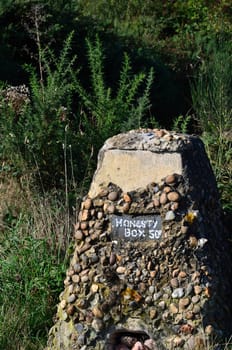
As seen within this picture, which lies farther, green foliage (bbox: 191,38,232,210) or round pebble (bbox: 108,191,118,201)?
green foliage (bbox: 191,38,232,210)

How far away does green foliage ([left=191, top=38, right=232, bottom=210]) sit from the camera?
6625mm

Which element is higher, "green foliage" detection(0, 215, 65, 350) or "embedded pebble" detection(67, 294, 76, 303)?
"embedded pebble" detection(67, 294, 76, 303)

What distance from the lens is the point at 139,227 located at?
441cm

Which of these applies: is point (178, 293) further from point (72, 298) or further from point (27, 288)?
point (27, 288)

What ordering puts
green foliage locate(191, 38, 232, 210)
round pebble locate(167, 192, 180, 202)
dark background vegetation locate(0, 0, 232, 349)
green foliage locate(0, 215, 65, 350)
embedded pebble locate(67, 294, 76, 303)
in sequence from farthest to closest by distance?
green foliage locate(191, 38, 232, 210) < dark background vegetation locate(0, 0, 232, 349) < green foliage locate(0, 215, 65, 350) < embedded pebble locate(67, 294, 76, 303) < round pebble locate(167, 192, 180, 202)

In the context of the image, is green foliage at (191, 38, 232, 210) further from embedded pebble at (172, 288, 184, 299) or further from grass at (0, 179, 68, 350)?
embedded pebble at (172, 288, 184, 299)

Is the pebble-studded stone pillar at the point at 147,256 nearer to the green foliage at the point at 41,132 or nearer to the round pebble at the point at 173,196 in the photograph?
the round pebble at the point at 173,196

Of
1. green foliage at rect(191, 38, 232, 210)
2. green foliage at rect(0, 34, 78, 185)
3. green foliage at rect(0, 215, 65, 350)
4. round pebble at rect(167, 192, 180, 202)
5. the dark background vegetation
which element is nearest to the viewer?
round pebble at rect(167, 192, 180, 202)

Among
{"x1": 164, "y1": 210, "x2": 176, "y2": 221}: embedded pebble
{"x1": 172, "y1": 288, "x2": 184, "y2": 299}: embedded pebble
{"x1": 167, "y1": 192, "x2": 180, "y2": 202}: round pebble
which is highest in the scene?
{"x1": 167, "y1": 192, "x2": 180, "y2": 202}: round pebble

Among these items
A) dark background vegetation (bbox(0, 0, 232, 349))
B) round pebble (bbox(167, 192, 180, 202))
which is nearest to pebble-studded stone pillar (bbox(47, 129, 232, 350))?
round pebble (bbox(167, 192, 180, 202))

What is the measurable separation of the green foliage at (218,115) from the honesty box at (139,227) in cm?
150

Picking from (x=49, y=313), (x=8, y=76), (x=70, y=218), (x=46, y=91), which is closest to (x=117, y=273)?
(x=49, y=313)

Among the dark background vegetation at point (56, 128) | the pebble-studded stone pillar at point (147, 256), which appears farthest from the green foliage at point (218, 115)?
the pebble-studded stone pillar at point (147, 256)

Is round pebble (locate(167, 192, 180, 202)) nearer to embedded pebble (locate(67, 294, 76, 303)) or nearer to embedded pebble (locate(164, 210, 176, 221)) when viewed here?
embedded pebble (locate(164, 210, 176, 221))
